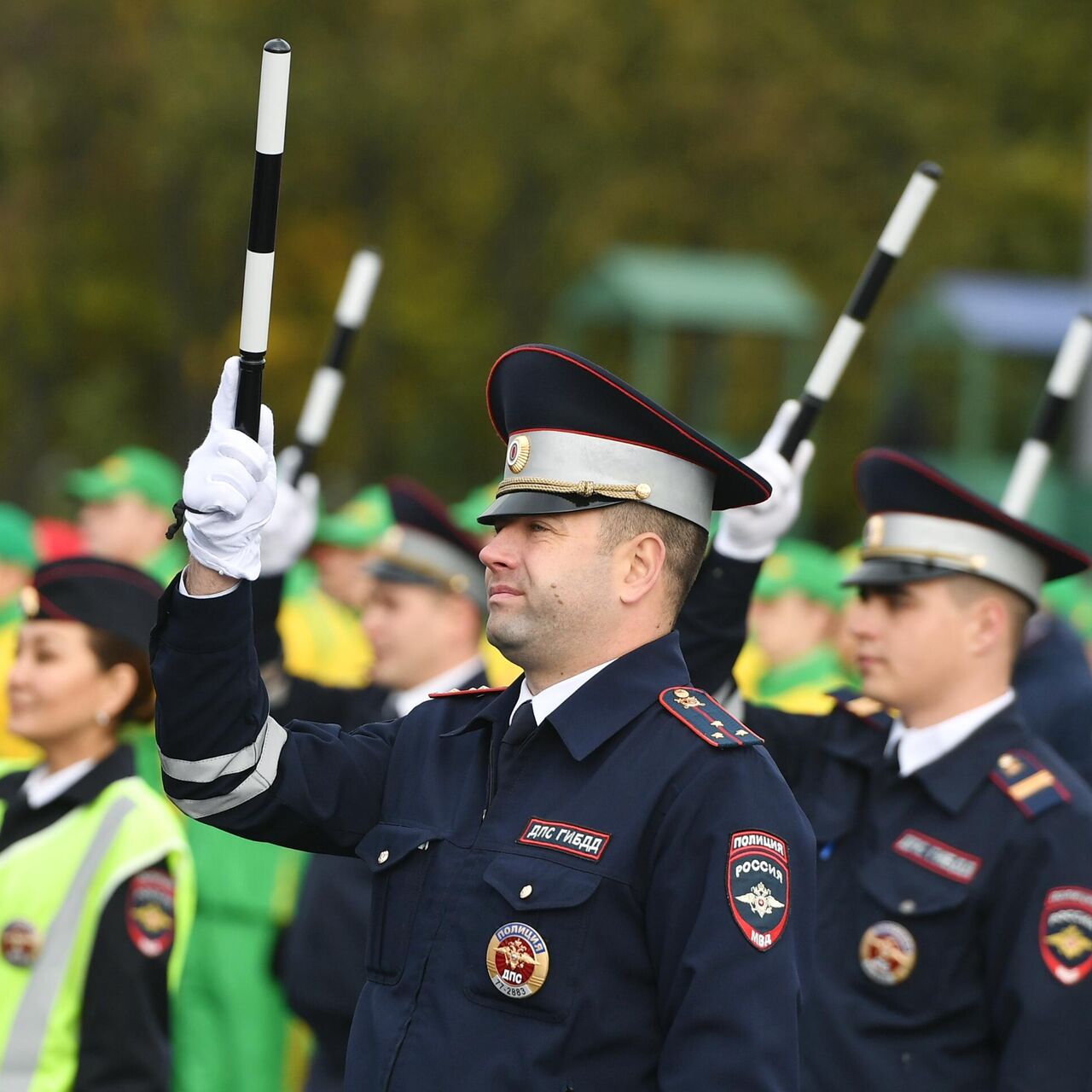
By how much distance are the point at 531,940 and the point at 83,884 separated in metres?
1.84

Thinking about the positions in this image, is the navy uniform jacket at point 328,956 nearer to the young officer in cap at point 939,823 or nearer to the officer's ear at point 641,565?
the young officer in cap at point 939,823

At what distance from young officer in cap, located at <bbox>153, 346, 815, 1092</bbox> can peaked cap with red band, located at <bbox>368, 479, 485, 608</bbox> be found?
10.3ft

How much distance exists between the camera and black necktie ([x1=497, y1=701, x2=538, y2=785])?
9.68 ft

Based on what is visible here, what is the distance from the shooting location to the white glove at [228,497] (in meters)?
2.74

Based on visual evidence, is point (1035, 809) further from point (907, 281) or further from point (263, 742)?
point (907, 281)

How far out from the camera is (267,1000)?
6.39 meters

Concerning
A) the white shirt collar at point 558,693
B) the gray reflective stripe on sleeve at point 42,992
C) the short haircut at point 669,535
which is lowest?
the gray reflective stripe on sleeve at point 42,992

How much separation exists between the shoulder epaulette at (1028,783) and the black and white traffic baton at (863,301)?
3.12 feet

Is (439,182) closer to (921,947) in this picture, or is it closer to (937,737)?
(937,737)

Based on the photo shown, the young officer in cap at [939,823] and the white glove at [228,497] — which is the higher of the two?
the white glove at [228,497]

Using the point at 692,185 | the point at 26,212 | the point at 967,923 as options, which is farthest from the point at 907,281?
the point at 967,923

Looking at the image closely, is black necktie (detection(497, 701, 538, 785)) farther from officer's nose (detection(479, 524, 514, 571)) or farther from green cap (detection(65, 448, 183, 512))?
green cap (detection(65, 448, 183, 512))

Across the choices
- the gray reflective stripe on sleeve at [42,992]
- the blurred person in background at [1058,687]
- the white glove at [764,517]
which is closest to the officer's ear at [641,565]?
the white glove at [764,517]

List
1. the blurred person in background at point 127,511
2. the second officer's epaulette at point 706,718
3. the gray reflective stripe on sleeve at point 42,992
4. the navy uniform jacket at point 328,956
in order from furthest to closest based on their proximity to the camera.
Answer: the blurred person in background at point 127,511 < the navy uniform jacket at point 328,956 < the gray reflective stripe on sleeve at point 42,992 < the second officer's epaulette at point 706,718
